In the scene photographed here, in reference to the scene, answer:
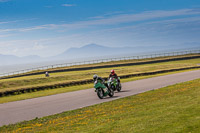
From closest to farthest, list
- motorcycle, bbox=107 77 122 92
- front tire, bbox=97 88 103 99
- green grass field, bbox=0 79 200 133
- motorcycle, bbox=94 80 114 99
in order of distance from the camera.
Answer: 1. green grass field, bbox=0 79 200 133
2. motorcycle, bbox=94 80 114 99
3. front tire, bbox=97 88 103 99
4. motorcycle, bbox=107 77 122 92

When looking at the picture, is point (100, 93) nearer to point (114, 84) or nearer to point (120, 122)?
point (114, 84)

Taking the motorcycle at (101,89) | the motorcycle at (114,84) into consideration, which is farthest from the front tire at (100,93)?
the motorcycle at (114,84)

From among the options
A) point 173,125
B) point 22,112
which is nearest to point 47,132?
point 173,125

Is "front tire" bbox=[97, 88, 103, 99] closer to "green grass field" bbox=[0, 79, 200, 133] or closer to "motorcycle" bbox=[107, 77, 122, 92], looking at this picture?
"motorcycle" bbox=[107, 77, 122, 92]

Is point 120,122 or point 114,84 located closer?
point 120,122

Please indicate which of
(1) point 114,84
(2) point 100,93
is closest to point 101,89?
(2) point 100,93

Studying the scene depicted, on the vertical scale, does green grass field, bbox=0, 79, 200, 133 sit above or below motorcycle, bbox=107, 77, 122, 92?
below

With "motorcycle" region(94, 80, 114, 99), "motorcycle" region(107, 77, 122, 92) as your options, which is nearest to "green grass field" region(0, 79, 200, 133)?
"motorcycle" region(94, 80, 114, 99)

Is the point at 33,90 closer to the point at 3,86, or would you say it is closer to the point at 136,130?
the point at 3,86

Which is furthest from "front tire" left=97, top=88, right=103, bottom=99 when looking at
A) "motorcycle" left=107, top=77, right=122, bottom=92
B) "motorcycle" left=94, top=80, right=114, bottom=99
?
"motorcycle" left=107, top=77, right=122, bottom=92

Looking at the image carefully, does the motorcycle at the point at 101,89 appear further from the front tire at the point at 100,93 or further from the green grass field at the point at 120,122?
the green grass field at the point at 120,122

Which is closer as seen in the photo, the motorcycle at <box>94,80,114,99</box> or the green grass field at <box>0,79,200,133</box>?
the green grass field at <box>0,79,200,133</box>

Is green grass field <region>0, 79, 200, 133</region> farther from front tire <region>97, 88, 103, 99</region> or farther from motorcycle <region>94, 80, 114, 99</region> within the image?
front tire <region>97, 88, 103, 99</region>

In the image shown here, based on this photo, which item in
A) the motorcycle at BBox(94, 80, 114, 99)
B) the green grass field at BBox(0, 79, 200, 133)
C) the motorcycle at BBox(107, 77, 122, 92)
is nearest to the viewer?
the green grass field at BBox(0, 79, 200, 133)
